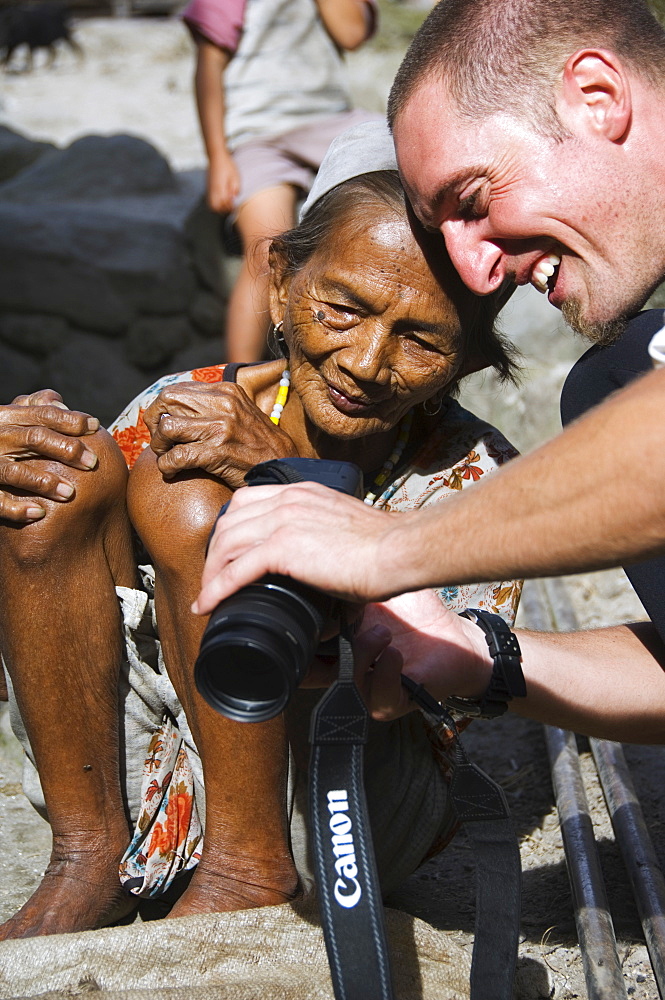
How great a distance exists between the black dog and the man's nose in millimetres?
8892

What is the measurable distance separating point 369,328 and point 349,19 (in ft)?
9.75

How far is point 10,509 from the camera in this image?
1.68 meters

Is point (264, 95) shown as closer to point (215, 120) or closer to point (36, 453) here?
point (215, 120)

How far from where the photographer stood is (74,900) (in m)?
1.75

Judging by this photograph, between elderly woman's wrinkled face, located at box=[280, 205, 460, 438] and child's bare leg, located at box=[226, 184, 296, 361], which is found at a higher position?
elderly woman's wrinkled face, located at box=[280, 205, 460, 438]

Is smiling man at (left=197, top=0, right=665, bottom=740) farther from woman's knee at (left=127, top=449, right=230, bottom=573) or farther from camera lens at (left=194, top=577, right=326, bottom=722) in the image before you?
woman's knee at (left=127, top=449, right=230, bottom=573)

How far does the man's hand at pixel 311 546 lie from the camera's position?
1206 mm

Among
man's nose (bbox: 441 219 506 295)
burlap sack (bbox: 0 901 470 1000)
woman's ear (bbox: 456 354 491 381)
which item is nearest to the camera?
burlap sack (bbox: 0 901 470 1000)

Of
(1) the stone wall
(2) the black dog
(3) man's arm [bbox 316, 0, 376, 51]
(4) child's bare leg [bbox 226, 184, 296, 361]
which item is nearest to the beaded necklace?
(4) child's bare leg [bbox 226, 184, 296, 361]

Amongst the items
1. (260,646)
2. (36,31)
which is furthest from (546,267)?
(36,31)

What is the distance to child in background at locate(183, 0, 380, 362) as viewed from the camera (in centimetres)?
416

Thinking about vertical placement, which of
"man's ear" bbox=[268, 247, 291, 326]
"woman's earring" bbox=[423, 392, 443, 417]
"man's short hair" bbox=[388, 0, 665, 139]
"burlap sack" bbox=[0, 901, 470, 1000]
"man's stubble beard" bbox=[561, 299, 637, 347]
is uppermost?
"man's short hair" bbox=[388, 0, 665, 139]

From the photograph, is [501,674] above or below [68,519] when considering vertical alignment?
above

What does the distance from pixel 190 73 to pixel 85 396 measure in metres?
5.13
